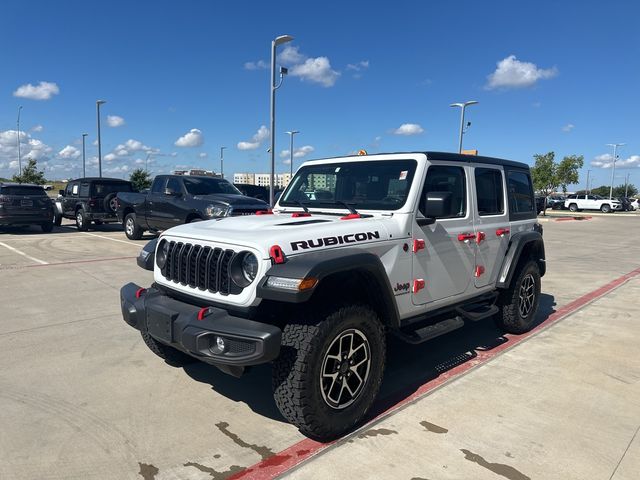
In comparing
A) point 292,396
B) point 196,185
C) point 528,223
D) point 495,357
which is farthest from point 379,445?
point 196,185

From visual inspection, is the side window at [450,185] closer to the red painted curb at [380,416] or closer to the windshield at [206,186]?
the red painted curb at [380,416]

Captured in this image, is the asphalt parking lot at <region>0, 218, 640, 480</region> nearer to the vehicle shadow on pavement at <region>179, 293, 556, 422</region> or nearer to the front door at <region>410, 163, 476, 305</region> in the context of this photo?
the vehicle shadow on pavement at <region>179, 293, 556, 422</region>

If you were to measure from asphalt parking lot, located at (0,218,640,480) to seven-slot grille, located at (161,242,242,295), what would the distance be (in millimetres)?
947

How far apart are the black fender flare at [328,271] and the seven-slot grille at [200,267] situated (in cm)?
35

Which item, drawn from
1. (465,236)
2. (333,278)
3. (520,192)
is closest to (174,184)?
(520,192)

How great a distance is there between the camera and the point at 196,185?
1156cm

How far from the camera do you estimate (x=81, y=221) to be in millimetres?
15422

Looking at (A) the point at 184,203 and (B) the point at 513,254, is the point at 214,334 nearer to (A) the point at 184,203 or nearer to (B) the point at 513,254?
(B) the point at 513,254

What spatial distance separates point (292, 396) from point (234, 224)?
4.61 ft

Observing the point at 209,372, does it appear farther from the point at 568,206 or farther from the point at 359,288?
the point at 568,206

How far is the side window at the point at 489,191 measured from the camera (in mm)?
4491

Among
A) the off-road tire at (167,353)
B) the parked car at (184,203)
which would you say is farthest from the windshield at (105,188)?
the off-road tire at (167,353)

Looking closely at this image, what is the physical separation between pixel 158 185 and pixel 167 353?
9.09 metres

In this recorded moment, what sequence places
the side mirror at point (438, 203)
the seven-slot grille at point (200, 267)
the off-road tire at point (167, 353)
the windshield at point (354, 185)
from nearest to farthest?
the seven-slot grille at point (200, 267) → the side mirror at point (438, 203) → the windshield at point (354, 185) → the off-road tire at point (167, 353)
